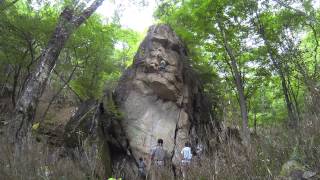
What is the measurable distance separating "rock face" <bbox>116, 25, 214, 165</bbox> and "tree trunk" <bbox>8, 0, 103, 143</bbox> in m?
7.80

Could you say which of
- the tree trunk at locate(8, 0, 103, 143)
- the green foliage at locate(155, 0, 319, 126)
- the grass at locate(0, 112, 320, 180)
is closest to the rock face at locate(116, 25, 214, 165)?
the green foliage at locate(155, 0, 319, 126)

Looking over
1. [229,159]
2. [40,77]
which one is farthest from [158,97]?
[229,159]

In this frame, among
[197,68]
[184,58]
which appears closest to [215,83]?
[197,68]

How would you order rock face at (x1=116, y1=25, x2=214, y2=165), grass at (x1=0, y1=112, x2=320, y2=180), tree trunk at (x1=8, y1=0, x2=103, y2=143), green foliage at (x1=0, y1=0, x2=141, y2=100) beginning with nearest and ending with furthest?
grass at (x1=0, y1=112, x2=320, y2=180) < tree trunk at (x1=8, y1=0, x2=103, y2=143) < green foliage at (x1=0, y1=0, x2=141, y2=100) < rock face at (x1=116, y1=25, x2=214, y2=165)

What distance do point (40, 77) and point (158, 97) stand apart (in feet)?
31.7

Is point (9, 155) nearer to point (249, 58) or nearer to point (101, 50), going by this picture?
point (101, 50)

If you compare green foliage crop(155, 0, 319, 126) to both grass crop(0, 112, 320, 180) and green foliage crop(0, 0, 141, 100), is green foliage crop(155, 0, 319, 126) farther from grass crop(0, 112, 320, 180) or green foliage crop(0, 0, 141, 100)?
grass crop(0, 112, 320, 180)

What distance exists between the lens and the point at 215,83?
71.2 feet

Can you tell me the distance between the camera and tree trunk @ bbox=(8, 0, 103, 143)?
326 inches

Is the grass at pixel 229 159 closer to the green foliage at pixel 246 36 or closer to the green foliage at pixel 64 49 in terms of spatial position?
the green foliage at pixel 64 49

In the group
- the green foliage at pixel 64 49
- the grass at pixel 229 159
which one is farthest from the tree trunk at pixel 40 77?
the green foliage at pixel 64 49

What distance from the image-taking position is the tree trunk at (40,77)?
27.2ft

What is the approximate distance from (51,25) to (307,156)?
13.6 meters

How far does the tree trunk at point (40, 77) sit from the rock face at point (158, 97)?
25.6ft
